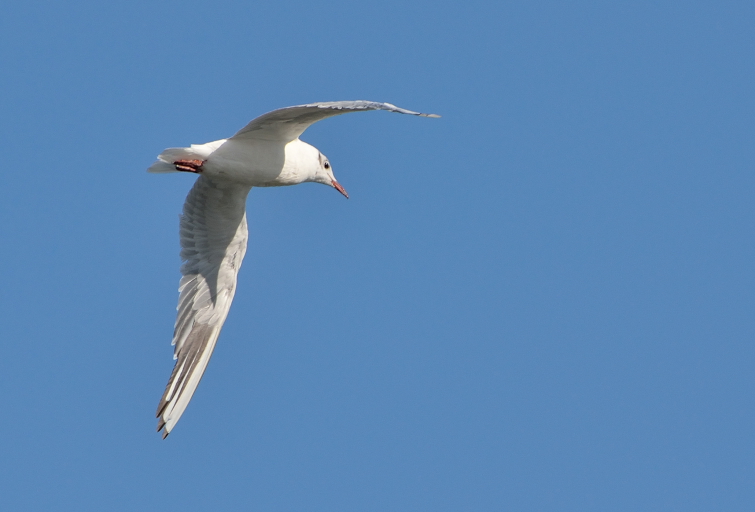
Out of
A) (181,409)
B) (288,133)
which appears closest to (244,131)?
(288,133)

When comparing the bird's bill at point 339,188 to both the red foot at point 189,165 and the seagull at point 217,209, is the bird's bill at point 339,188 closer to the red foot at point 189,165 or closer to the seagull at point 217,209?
the seagull at point 217,209

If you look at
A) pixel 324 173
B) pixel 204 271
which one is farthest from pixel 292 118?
pixel 204 271

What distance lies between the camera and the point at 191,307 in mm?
11406

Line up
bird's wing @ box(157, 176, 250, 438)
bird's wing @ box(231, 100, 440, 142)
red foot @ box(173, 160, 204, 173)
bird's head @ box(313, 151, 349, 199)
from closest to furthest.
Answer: bird's wing @ box(231, 100, 440, 142) < red foot @ box(173, 160, 204, 173) < bird's head @ box(313, 151, 349, 199) < bird's wing @ box(157, 176, 250, 438)

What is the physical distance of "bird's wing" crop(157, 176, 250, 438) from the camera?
35.9 ft

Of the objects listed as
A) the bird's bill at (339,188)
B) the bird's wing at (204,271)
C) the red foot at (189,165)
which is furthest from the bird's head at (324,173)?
the red foot at (189,165)

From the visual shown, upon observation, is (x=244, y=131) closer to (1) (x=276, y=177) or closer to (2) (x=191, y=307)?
(1) (x=276, y=177)

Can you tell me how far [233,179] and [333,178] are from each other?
4.40ft

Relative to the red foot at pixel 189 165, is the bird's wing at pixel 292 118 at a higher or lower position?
higher

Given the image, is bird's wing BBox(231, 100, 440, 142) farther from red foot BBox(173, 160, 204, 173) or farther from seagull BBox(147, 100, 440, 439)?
red foot BBox(173, 160, 204, 173)

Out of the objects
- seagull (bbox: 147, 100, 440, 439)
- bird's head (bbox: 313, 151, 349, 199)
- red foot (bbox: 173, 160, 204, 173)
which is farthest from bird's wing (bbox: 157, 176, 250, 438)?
red foot (bbox: 173, 160, 204, 173)

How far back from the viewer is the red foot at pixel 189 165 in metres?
9.66

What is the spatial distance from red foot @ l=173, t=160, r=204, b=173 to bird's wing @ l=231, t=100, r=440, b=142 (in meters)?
0.43

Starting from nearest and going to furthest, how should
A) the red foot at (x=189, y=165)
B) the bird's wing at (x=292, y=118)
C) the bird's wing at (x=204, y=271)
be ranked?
the bird's wing at (x=292, y=118) → the red foot at (x=189, y=165) → the bird's wing at (x=204, y=271)
